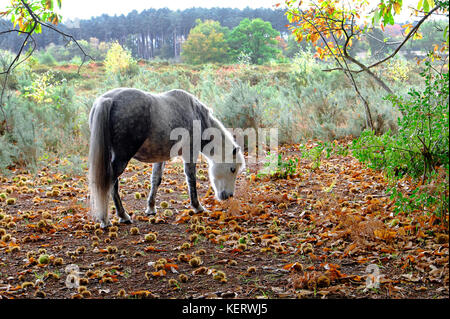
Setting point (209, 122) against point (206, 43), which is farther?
point (206, 43)

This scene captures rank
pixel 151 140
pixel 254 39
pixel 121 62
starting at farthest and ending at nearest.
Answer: pixel 254 39, pixel 121 62, pixel 151 140

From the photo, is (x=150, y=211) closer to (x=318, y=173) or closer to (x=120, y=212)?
(x=120, y=212)

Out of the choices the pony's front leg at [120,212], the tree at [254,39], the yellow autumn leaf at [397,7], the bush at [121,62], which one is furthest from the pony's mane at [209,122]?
the tree at [254,39]

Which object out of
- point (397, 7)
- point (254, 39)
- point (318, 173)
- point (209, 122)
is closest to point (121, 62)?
point (254, 39)

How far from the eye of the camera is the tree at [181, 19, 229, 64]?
2426cm

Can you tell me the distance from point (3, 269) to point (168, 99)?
2519mm

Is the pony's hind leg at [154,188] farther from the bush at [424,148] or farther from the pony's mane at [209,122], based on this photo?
the bush at [424,148]

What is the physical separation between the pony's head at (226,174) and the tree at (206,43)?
20.6 metres

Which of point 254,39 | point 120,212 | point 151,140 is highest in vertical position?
point 254,39

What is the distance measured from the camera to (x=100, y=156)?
3.95 metres

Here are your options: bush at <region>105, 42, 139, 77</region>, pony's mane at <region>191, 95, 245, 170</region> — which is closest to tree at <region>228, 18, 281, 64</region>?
bush at <region>105, 42, 139, 77</region>

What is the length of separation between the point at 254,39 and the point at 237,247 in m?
23.4

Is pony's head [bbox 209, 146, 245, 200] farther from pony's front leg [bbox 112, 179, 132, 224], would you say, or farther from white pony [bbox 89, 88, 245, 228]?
pony's front leg [bbox 112, 179, 132, 224]

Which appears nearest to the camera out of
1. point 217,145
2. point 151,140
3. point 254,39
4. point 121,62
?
point 151,140
